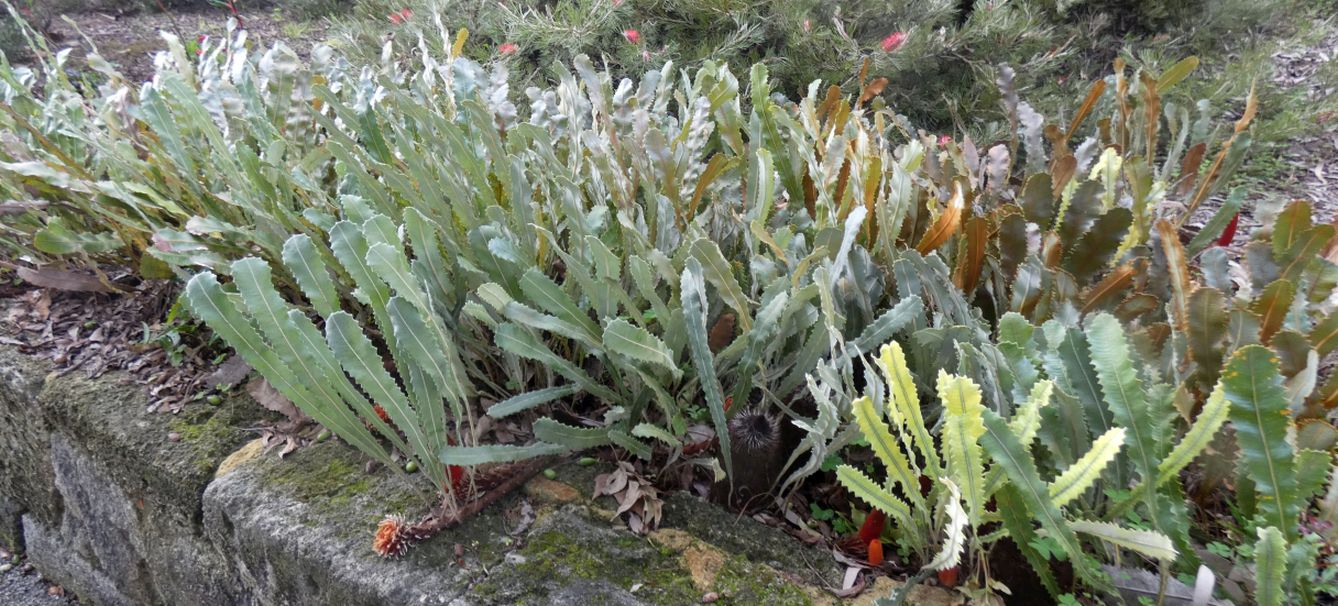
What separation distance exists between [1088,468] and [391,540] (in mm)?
900

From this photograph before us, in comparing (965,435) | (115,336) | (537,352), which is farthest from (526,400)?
(115,336)

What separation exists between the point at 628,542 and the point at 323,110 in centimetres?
153

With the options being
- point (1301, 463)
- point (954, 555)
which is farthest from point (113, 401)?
point (1301, 463)

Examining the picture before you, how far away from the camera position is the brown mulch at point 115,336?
173 centimetres

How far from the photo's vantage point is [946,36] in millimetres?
2994

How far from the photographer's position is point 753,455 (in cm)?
117

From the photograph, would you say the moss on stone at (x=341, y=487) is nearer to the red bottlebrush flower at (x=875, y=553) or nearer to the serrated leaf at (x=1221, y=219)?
the red bottlebrush flower at (x=875, y=553)

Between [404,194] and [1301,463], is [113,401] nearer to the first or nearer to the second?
[404,194]

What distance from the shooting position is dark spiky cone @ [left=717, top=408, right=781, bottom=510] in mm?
→ 1148

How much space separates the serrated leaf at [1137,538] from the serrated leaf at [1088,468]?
0.02 m

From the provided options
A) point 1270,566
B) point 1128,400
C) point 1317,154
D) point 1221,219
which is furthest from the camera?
→ point 1317,154

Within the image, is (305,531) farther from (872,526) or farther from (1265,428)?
(1265,428)

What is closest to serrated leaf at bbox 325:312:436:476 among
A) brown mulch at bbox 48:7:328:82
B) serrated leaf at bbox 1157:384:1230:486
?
serrated leaf at bbox 1157:384:1230:486

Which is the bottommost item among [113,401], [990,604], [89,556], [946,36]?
[89,556]
